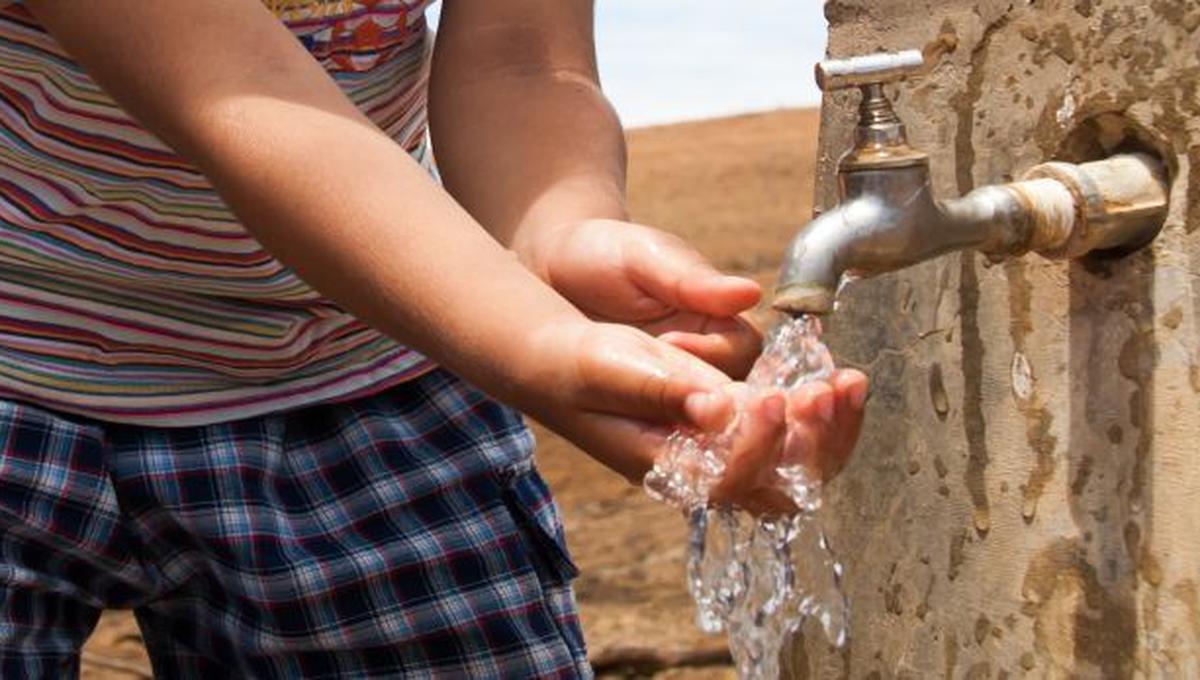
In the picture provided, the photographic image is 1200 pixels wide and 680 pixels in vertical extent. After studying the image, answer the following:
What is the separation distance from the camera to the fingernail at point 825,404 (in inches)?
45.5

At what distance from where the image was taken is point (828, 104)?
194cm

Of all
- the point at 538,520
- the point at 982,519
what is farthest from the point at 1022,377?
the point at 538,520

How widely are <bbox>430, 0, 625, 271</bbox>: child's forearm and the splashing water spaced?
28cm

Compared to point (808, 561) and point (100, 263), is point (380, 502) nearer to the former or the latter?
point (100, 263)

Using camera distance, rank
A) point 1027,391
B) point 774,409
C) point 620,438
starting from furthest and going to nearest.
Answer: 1. point 1027,391
2. point 620,438
3. point 774,409

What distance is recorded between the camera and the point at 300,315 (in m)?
1.74

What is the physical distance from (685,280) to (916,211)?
18 cm

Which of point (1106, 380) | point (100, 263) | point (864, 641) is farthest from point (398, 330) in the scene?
point (864, 641)

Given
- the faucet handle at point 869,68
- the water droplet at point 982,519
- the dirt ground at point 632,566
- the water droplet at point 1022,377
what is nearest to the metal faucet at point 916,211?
the faucet handle at point 869,68

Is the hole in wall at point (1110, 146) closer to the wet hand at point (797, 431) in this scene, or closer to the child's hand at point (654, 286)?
the child's hand at point (654, 286)

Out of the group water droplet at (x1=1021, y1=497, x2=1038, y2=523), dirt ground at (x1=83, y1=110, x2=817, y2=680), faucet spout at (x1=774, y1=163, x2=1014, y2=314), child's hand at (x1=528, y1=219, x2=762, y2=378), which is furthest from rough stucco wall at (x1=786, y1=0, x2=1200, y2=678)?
dirt ground at (x1=83, y1=110, x2=817, y2=680)

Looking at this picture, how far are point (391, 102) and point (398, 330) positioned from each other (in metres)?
0.46

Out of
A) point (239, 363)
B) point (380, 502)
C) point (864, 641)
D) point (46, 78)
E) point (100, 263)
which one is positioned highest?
point (46, 78)

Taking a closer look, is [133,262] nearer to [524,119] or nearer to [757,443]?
[524,119]
